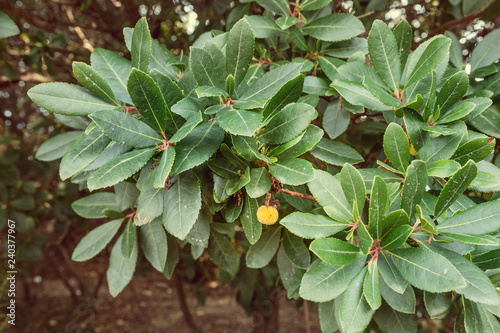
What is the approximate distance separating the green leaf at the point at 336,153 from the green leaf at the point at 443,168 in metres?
0.17

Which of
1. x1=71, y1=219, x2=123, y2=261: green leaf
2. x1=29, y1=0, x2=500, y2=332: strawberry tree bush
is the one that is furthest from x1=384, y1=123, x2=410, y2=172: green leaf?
x1=71, y1=219, x2=123, y2=261: green leaf

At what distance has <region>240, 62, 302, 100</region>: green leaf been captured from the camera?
762 mm

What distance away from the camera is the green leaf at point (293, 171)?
0.68 m

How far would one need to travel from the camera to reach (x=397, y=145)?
0.73 meters

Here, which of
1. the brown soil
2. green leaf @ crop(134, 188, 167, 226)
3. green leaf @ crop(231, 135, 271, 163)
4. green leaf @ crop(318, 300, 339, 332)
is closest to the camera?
green leaf @ crop(231, 135, 271, 163)

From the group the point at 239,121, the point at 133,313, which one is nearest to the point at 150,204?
the point at 239,121

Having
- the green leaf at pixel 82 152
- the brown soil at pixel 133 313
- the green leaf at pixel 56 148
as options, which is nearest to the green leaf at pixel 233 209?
the green leaf at pixel 82 152

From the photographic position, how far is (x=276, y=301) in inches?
115

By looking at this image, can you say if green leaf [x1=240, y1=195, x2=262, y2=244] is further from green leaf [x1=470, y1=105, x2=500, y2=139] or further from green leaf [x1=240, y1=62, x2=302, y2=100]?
green leaf [x1=470, y1=105, x2=500, y2=139]

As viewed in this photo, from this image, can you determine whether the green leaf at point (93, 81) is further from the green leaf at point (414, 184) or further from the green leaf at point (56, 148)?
the green leaf at point (414, 184)

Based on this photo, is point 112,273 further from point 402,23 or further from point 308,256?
point 402,23

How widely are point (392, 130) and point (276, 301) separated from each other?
2.53 meters

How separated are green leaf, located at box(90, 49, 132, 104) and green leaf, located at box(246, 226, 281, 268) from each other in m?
0.53

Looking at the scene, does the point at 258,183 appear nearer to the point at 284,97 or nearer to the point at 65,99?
the point at 284,97
